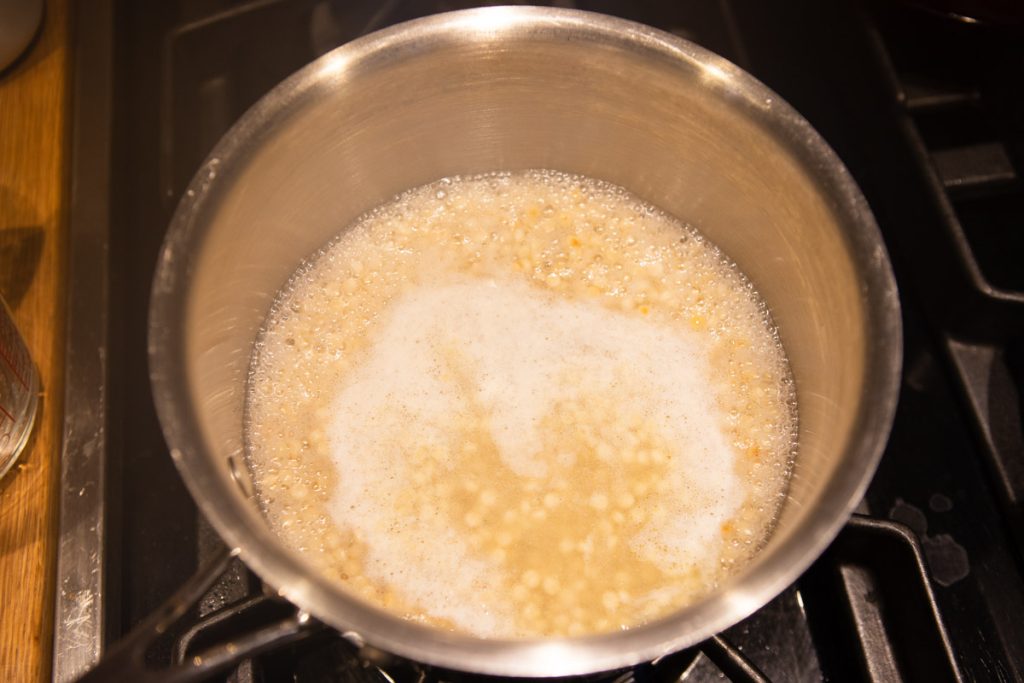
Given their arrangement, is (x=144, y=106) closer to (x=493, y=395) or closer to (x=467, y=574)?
(x=493, y=395)

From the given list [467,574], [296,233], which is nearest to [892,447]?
[467,574]

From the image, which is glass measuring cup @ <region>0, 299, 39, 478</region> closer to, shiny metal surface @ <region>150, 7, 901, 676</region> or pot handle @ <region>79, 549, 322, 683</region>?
shiny metal surface @ <region>150, 7, 901, 676</region>

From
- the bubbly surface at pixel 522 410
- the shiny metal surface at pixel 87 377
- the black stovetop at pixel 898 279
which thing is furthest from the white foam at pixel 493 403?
the shiny metal surface at pixel 87 377

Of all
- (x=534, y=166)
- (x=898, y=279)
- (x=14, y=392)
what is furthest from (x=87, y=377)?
(x=898, y=279)

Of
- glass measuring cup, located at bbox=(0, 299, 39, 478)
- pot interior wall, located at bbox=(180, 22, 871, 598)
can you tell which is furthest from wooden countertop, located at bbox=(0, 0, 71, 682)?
pot interior wall, located at bbox=(180, 22, 871, 598)

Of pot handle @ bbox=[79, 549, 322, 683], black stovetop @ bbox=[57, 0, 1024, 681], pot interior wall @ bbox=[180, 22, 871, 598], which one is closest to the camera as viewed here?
pot handle @ bbox=[79, 549, 322, 683]

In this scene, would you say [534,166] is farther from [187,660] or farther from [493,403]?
[187,660]
